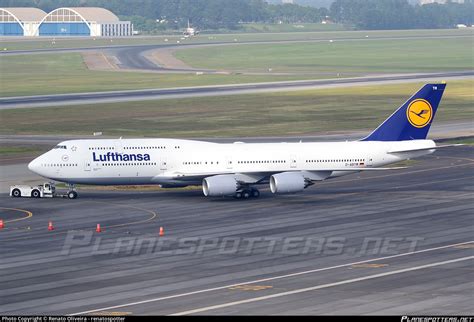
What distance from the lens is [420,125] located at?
8256cm

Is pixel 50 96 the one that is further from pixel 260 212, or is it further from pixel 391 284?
pixel 391 284

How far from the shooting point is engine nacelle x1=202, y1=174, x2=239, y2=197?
76.3 meters

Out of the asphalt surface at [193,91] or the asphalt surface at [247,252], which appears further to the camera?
the asphalt surface at [193,91]

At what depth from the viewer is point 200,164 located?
259 feet

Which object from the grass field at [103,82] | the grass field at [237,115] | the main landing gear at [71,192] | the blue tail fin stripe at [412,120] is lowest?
the grass field at [103,82]

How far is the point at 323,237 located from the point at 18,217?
Answer: 2074cm

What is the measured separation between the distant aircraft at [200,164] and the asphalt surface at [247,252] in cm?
154

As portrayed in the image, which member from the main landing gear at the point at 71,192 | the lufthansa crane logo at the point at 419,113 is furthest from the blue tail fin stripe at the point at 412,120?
the main landing gear at the point at 71,192

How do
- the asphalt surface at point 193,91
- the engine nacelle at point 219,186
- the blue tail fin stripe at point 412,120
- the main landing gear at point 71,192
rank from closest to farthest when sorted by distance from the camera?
the engine nacelle at point 219,186, the main landing gear at point 71,192, the blue tail fin stripe at point 412,120, the asphalt surface at point 193,91

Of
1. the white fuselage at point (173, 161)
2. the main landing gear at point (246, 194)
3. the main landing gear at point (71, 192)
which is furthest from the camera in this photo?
the main landing gear at point (71, 192)

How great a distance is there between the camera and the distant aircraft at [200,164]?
7800 centimetres

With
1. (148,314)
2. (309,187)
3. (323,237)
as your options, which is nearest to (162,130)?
(309,187)

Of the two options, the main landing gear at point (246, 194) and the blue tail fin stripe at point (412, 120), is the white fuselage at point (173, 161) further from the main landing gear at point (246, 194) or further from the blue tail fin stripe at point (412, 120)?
the blue tail fin stripe at point (412, 120)

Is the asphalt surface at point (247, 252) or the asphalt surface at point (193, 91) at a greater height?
the asphalt surface at point (247, 252)
